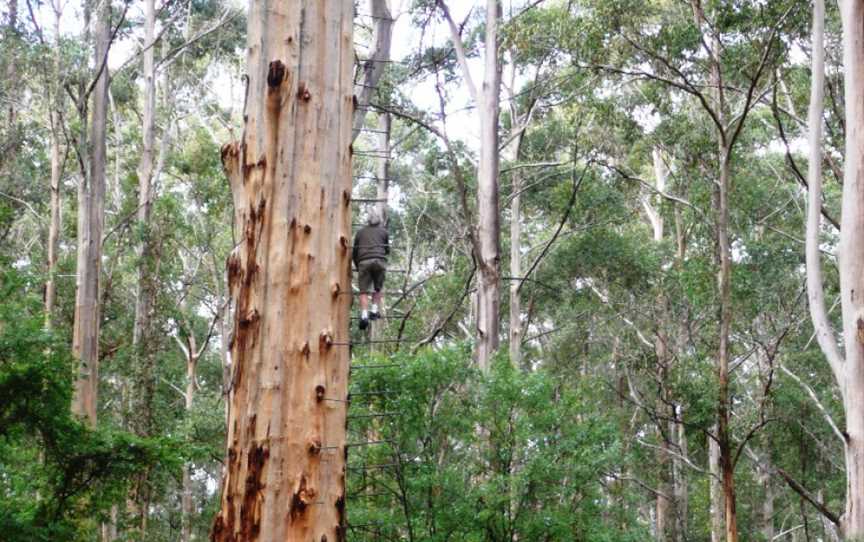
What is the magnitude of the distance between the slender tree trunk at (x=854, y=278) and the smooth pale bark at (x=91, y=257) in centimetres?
895

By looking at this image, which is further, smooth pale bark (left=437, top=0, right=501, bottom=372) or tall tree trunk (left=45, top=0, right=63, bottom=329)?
tall tree trunk (left=45, top=0, right=63, bottom=329)

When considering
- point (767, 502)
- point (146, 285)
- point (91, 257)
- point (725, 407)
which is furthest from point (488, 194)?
point (767, 502)

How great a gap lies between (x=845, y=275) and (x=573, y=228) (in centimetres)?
1088

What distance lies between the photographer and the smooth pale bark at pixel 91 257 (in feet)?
45.6

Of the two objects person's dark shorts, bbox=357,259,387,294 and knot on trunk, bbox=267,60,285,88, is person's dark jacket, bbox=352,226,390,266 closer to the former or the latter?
person's dark shorts, bbox=357,259,387,294

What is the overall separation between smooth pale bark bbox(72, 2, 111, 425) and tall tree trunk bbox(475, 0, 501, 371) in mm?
4986

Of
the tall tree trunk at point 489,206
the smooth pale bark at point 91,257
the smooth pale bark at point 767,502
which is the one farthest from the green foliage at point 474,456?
the smooth pale bark at point 767,502

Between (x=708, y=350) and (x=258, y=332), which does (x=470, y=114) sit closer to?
(x=708, y=350)

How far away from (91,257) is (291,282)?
1099 cm

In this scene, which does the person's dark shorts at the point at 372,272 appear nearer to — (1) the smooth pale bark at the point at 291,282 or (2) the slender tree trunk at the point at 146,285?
(1) the smooth pale bark at the point at 291,282

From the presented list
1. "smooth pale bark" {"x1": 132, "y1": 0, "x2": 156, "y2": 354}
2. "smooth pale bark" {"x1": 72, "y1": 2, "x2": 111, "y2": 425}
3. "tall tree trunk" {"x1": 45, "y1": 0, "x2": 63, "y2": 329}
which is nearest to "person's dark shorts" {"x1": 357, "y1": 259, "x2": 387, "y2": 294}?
"smooth pale bark" {"x1": 72, "y1": 2, "x2": 111, "y2": 425}

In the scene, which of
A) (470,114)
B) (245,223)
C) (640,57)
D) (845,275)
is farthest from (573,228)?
(245,223)

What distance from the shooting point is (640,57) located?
14078mm

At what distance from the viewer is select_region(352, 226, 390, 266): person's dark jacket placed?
6.75 m
